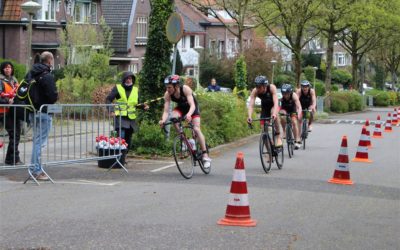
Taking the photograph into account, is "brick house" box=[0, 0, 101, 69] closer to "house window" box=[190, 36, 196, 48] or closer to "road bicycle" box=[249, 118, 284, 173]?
"road bicycle" box=[249, 118, 284, 173]

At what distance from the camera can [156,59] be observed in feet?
53.9

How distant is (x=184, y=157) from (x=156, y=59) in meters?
4.32

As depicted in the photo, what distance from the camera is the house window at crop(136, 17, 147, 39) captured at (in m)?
55.4

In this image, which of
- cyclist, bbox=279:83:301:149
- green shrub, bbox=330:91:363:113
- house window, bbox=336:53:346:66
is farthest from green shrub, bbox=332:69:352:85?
cyclist, bbox=279:83:301:149

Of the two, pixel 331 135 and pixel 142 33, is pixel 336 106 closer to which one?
pixel 142 33

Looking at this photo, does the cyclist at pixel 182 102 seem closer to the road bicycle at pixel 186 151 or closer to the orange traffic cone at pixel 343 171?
the road bicycle at pixel 186 151

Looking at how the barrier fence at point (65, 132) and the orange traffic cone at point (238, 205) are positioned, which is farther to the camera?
the barrier fence at point (65, 132)

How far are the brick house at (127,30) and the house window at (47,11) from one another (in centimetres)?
1139

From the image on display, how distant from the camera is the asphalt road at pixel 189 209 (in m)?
7.49

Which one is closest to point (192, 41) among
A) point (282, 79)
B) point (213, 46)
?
point (213, 46)

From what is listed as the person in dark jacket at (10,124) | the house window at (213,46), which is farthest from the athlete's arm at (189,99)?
the house window at (213,46)

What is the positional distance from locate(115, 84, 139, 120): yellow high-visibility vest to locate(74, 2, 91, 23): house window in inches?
1188

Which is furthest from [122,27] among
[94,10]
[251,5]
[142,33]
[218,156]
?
[218,156]

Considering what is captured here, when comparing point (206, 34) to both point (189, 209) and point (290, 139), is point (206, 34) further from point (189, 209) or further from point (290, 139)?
point (189, 209)
